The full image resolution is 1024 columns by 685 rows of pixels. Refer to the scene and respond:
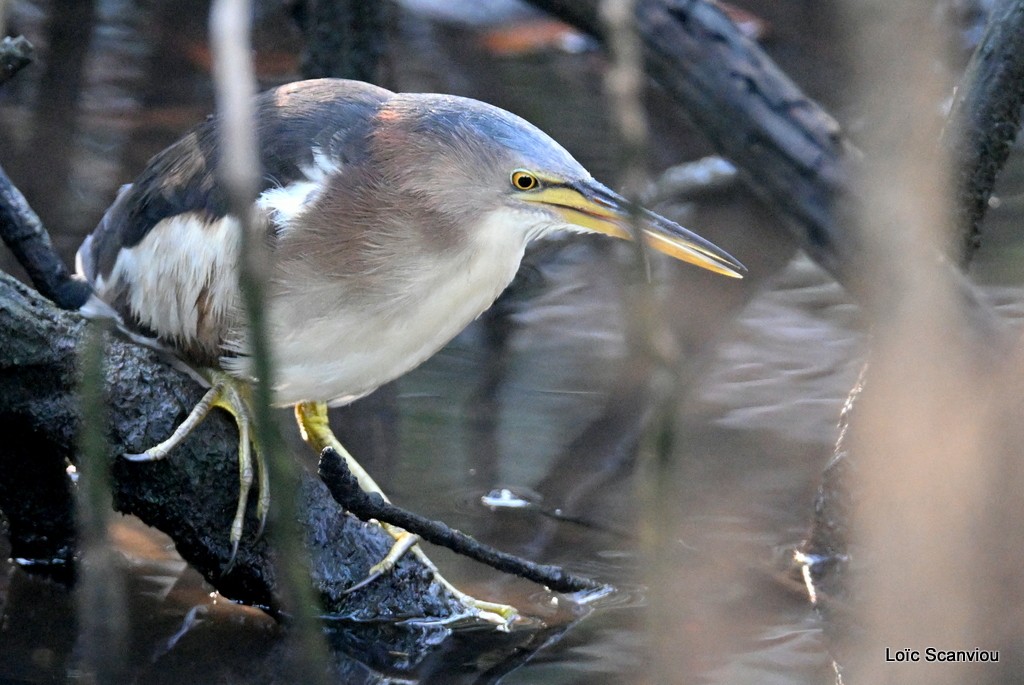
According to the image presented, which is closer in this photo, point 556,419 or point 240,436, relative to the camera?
point 240,436

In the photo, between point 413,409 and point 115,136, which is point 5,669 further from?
point 115,136

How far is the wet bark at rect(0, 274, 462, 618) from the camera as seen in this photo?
7.00ft

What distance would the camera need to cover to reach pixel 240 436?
2316 mm

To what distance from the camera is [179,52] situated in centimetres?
532

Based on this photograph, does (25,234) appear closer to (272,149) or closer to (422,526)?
(272,149)

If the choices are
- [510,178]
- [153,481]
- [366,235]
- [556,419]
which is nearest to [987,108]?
[510,178]

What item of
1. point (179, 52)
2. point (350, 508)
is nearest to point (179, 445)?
point (350, 508)

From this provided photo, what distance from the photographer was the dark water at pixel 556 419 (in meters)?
2.32

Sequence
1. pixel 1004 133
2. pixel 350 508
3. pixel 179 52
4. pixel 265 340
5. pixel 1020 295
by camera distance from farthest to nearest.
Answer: pixel 179 52 < pixel 1020 295 < pixel 1004 133 < pixel 350 508 < pixel 265 340

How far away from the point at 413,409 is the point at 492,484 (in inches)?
17.4

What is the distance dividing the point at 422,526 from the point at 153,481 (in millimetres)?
536

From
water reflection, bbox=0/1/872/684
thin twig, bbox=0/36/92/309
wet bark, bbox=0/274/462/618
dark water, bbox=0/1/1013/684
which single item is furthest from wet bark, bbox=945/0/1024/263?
thin twig, bbox=0/36/92/309

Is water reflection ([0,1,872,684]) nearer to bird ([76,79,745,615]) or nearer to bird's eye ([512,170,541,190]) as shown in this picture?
bird ([76,79,745,615])

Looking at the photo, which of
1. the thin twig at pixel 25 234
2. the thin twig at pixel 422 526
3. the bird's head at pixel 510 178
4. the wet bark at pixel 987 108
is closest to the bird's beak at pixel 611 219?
the bird's head at pixel 510 178
